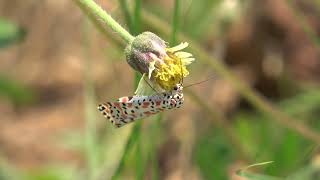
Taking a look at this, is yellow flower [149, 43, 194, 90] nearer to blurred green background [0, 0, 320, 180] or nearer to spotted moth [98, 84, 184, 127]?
spotted moth [98, 84, 184, 127]

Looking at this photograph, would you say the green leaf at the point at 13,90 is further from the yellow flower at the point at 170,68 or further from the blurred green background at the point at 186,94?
the yellow flower at the point at 170,68

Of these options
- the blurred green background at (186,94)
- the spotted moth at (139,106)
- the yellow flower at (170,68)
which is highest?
the blurred green background at (186,94)

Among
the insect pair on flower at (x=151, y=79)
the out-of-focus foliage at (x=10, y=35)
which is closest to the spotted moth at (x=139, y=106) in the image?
the insect pair on flower at (x=151, y=79)

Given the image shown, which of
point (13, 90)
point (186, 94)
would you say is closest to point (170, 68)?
point (186, 94)

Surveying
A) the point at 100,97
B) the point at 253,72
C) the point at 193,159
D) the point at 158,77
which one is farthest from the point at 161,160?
the point at 158,77

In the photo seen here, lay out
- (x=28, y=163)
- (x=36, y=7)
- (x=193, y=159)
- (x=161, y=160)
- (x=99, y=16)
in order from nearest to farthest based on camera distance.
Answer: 1. (x=99, y=16)
2. (x=193, y=159)
3. (x=161, y=160)
4. (x=28, y=163)
5. (x=36, y=7)

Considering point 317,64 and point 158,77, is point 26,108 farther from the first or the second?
point 158,77

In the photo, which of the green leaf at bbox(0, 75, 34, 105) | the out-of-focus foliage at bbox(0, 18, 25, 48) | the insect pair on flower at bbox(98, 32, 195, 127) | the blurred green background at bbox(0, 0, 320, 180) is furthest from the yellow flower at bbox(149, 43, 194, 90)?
the green leaf at bbox(0, 75, 34, 105)
